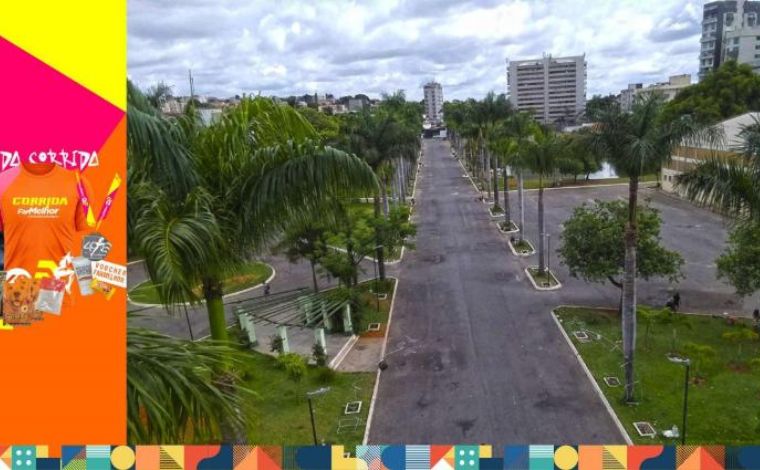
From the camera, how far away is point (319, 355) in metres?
22.1

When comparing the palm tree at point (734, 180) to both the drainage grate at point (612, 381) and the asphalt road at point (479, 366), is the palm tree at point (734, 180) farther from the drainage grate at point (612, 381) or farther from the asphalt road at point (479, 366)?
the drainage grate at point (612, 381)

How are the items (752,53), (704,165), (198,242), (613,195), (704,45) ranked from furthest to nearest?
(704,45) → (752,53) → (613,195) → (704,165) → (198,242)

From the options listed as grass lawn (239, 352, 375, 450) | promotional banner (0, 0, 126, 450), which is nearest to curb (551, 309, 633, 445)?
grass lawn (239, 352, 375, 450)

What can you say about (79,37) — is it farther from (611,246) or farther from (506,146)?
(506,146)

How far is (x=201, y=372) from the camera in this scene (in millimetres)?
6996

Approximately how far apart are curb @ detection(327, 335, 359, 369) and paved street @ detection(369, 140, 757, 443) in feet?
5.31

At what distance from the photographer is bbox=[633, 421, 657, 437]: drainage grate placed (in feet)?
54.2

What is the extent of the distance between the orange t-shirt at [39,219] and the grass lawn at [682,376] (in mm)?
15723

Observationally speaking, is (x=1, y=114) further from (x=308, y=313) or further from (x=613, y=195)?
(x=613, y=195)

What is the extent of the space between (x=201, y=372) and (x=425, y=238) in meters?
38.1

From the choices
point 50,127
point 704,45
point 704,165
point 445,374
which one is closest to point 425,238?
point 445,374

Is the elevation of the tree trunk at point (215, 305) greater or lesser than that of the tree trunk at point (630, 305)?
greater

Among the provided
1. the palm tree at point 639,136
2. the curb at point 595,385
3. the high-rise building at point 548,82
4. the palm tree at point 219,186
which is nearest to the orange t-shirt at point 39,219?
the palm tree at point 219,186

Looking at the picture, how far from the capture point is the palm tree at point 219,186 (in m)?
7.75
